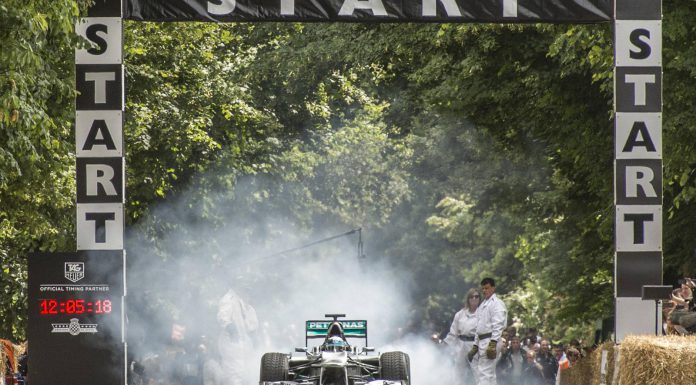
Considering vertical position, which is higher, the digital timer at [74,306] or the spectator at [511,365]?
the digital timer at [74,306]

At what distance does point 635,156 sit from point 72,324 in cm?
666

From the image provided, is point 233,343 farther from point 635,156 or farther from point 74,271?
point 635,156

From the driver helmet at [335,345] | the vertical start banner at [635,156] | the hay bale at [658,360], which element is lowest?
the driver helmet at [335,345]

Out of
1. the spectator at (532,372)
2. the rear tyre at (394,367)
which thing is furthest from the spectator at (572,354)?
the rear tyre at (394,367)

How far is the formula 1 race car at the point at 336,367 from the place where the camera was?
17.8 m

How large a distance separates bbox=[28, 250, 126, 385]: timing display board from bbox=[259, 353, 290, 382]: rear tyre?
95.4 inches

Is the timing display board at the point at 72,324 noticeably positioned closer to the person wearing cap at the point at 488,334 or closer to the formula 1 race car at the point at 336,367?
the formula 1 race car at the point at 336,367

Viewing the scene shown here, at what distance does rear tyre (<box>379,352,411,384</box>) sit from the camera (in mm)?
17797

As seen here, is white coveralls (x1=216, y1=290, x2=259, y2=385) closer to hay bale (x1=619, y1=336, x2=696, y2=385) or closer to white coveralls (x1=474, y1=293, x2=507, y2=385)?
white coveralls (x1=474, y1=293, x2=507, y2=385)

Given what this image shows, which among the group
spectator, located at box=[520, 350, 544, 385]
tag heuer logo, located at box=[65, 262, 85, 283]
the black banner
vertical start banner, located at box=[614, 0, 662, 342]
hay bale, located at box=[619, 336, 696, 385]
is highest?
the black banner

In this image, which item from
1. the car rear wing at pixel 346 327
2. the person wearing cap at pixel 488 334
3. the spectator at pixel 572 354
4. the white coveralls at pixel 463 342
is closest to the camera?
the car rear wing at pixel 346 327

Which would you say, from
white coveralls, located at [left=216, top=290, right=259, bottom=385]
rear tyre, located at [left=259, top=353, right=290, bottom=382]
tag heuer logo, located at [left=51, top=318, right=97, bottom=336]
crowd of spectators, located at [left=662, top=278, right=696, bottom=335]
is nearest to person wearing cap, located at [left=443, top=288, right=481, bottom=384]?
white coveralls, located at [left=216, top=290, right=259, bottom=385]

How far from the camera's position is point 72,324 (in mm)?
15977

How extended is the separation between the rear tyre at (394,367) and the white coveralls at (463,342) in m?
5.24
